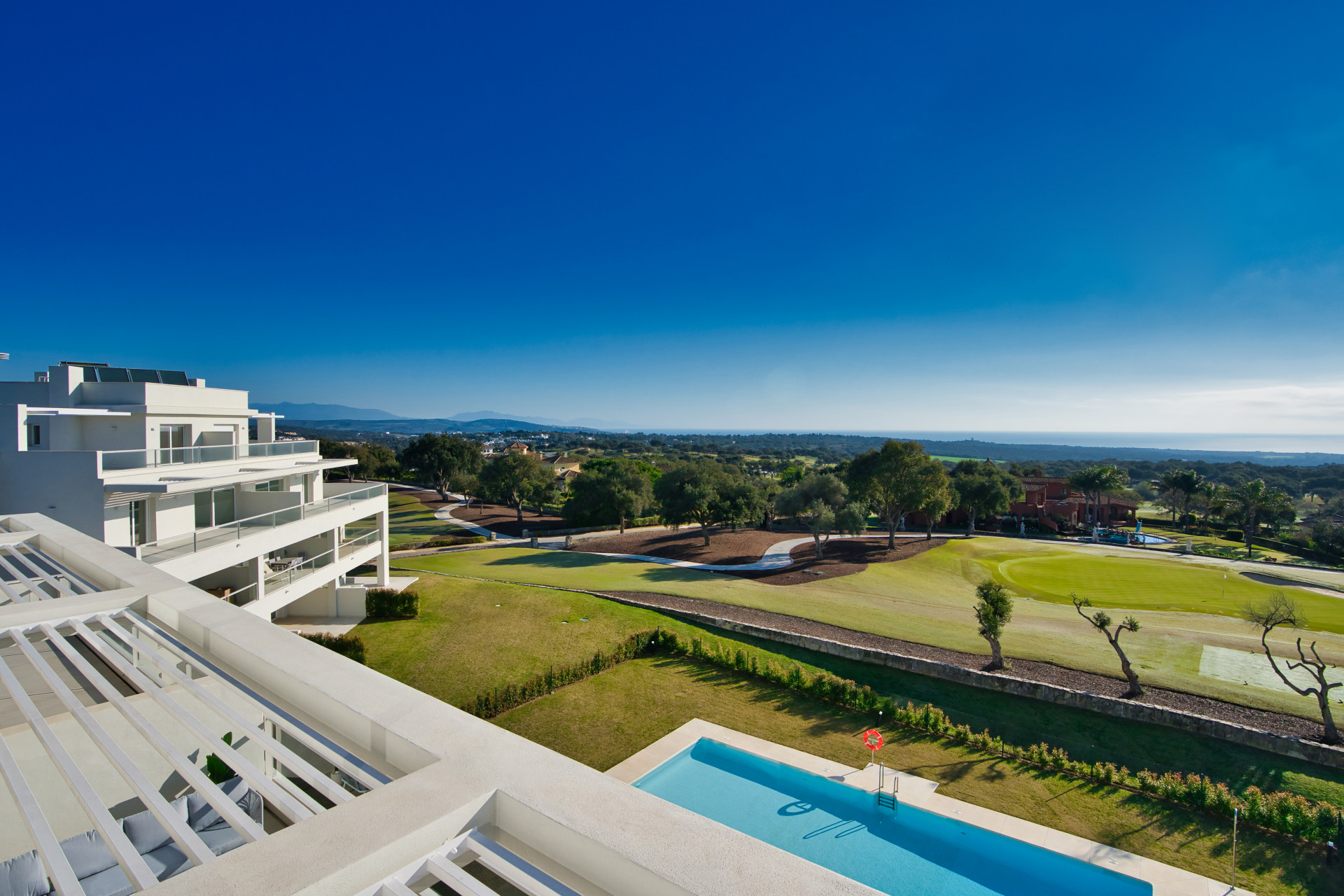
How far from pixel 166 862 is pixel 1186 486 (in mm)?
75846

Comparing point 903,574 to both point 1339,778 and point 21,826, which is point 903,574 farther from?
point 21,826

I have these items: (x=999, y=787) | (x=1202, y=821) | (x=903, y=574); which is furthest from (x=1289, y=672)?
(x=903, y=574)

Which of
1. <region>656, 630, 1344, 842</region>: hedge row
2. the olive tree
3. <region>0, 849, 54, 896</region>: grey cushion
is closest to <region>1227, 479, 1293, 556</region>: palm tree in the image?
the olive tree

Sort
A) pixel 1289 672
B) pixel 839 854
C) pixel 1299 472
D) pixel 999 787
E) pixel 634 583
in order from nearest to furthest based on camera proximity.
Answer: pixel 839 854
pixel 999 787
pixel 1289 672
pixel 634 583
pixel 1299 472

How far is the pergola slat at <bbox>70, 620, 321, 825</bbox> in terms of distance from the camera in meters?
2.19

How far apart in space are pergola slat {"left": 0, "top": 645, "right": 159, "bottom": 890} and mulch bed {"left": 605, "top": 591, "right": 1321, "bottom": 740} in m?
18.5

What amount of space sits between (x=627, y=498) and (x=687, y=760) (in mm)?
30584

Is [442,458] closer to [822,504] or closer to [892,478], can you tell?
[822,504]

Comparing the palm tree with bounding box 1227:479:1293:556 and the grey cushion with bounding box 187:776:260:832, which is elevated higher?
the grey cushion with bounding box 187:776:260:832

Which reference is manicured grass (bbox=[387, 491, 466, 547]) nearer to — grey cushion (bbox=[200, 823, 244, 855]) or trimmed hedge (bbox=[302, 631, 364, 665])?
trimmed hedge (bbox=[302, 631, 364, 665])

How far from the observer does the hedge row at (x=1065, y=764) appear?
1037cm

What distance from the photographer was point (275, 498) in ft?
57.6

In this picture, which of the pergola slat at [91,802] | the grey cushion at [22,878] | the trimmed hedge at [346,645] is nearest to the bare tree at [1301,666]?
the pergola slat at [91,802]

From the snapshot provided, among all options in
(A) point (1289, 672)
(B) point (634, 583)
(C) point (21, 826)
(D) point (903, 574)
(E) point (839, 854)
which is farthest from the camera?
(D) point (903, 574)
